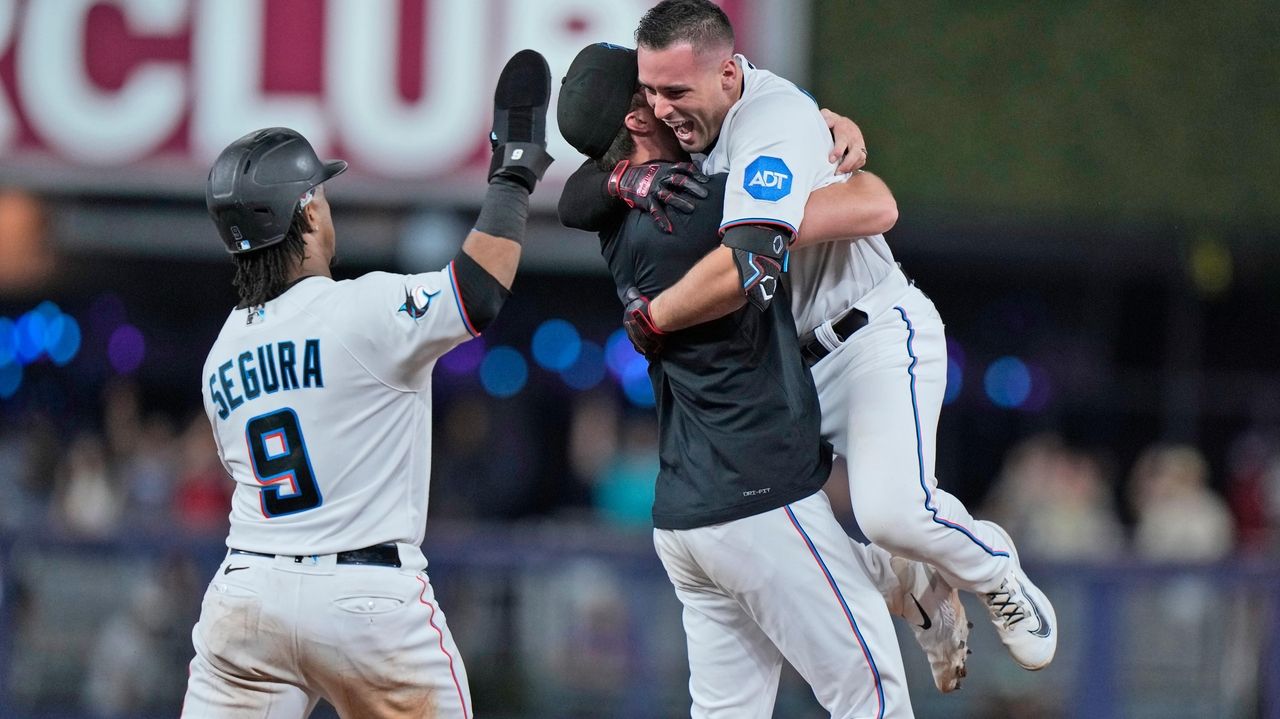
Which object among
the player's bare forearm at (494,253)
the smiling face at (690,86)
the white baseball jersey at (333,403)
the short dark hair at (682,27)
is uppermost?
the short dark hair at (682,27)

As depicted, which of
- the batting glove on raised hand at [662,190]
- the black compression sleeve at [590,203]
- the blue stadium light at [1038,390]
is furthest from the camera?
the blue stadium light at [1038,390]

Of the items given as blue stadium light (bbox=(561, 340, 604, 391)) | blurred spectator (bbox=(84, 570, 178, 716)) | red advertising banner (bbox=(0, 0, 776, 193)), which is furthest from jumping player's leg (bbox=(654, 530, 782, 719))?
blue stadium light (bbox=(561, 340, 604, 391))

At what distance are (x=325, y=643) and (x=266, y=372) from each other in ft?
2.10

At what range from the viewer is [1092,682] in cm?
782

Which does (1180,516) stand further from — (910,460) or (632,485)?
(910,460)

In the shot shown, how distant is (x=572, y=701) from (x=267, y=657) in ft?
15.5

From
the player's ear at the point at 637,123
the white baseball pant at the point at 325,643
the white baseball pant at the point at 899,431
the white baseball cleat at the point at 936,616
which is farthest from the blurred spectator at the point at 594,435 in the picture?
the white baseball pant at the point at 325,643

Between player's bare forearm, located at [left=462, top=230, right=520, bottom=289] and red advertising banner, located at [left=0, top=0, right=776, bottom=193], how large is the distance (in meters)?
5.54

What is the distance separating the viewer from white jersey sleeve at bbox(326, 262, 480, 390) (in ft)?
11.2

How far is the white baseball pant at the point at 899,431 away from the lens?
3.57 metres

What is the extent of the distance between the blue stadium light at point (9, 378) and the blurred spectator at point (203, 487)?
26.9 feet

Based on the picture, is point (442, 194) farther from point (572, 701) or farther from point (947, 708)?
point (947, 708)

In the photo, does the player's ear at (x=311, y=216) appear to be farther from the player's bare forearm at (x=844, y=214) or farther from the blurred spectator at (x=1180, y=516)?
the blurred spectator at (x=1180, y=516)

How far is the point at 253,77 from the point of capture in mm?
9078
